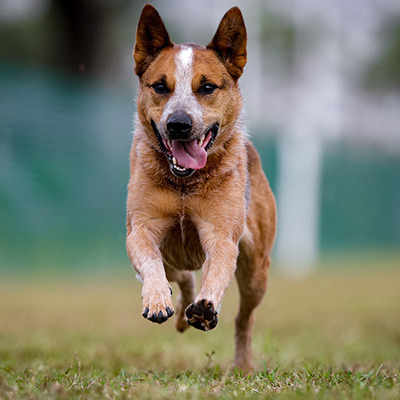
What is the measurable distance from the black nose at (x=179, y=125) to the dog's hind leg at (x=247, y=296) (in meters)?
1.18

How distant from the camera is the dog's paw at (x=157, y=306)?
A: 3256 millimetres

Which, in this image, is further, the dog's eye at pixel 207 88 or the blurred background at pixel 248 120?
the blurred background at pixel 248 120

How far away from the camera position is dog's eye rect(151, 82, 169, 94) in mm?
3783

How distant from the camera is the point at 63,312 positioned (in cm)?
848

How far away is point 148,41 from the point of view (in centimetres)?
392

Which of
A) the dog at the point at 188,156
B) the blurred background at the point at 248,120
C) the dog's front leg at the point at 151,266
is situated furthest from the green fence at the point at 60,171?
the dog's front leg at the point at 151,266

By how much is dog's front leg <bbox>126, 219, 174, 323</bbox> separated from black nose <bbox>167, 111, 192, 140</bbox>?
0.48 metres

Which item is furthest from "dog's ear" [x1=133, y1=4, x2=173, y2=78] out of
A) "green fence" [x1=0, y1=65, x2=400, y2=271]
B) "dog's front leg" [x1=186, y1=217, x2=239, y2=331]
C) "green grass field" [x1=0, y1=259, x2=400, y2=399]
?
"green fence" [x1=0, y1=65, x2=400, y2=271]

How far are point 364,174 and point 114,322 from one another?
11.5 meters

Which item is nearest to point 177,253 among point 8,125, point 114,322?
point 114,322

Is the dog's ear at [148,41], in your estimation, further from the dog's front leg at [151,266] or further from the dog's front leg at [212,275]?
the dog's front leg at [212,275]

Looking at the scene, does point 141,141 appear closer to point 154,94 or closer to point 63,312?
point 154,94

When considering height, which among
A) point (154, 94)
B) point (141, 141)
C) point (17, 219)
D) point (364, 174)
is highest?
point (154, 94)

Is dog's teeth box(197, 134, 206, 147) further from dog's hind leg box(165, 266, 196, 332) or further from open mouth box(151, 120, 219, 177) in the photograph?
dog's hind leg box(165, 266, 196, 332)
